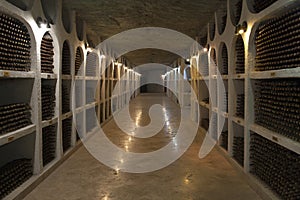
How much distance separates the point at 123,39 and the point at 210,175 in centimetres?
522

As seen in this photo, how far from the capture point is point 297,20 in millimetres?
2258

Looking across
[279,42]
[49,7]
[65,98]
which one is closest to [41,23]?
[49,7]

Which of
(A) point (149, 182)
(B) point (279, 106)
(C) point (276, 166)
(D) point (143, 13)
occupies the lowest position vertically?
(A) point (149, 182)

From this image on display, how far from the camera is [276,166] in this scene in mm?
2799

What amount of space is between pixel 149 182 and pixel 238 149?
145cm

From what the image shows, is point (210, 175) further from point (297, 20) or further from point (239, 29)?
point (297, 20)

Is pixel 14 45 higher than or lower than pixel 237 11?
lower

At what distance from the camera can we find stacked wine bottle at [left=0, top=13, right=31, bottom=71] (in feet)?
8.50

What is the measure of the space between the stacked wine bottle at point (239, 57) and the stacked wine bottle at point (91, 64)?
3.29m

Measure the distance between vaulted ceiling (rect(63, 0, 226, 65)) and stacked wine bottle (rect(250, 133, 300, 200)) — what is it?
246cm

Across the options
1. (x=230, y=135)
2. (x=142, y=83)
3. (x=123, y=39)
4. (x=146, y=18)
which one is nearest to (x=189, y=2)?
(x=146, y=18)

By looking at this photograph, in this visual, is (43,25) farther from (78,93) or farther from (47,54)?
(78,93)

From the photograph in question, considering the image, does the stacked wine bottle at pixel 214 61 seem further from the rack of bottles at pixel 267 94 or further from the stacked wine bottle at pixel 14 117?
the stacked wine bottle at pixel 14 117

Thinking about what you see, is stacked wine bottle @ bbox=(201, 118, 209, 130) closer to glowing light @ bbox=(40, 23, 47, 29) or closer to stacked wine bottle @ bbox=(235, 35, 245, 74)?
stacked wine bottle @ bbox=(235, 35, 245, 74)
